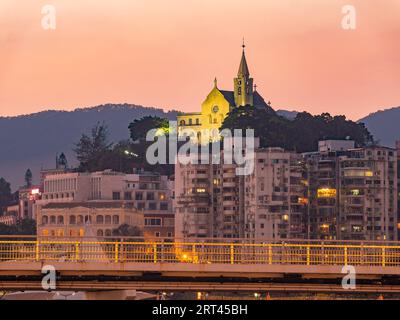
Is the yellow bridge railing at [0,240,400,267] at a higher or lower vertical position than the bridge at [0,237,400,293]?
higher

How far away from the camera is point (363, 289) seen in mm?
79438

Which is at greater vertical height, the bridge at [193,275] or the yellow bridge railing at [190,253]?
the yellow bridge railing at [190,253]

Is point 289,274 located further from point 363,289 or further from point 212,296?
point 212,296

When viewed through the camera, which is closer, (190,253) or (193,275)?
(193,275)

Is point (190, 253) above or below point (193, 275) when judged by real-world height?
above
